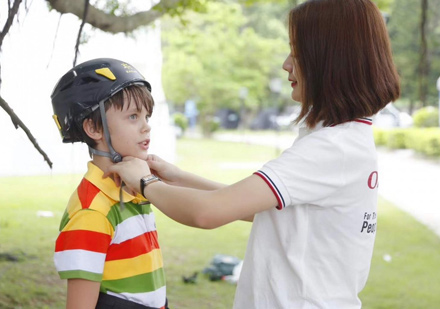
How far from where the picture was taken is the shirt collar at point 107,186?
64.9 inches

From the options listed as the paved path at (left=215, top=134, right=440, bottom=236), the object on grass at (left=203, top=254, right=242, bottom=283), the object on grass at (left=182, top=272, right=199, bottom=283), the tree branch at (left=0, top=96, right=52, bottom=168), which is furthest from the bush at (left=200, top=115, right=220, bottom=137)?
the tree branch at (left=0, top=96, right=52, bottom=168)

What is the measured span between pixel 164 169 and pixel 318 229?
0.49m

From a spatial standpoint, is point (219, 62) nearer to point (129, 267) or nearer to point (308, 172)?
point (129, 267)

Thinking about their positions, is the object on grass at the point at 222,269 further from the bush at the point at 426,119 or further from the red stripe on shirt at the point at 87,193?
the bush at the point at 426,119

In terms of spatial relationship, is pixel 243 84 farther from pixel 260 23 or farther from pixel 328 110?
pixel 328 110

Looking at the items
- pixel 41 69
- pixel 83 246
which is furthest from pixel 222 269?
pixel 83 246

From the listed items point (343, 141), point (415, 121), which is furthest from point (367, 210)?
point (415, 121)

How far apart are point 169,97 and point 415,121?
10012 millimetres

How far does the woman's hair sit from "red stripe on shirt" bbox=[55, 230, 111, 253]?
1.87 ft

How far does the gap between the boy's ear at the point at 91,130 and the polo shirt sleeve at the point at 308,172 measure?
0.51 meters

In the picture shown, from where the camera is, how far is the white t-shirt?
1.47m

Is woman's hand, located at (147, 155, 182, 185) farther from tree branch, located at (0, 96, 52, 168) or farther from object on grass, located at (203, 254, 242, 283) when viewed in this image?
object on grass, located at (203, 254, 242, 283)

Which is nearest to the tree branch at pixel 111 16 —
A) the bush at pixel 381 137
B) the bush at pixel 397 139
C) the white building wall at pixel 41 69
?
the white building wall at pixel 41 69

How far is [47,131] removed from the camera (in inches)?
303
